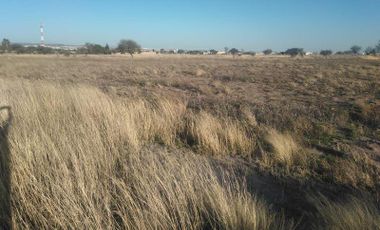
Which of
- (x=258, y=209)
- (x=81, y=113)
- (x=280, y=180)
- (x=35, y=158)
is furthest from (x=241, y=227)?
(x=81, y=113)

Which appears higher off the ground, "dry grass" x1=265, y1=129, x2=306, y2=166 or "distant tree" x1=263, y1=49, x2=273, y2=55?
"dry grass" x1=265, y1=129, x2=306, y2=166

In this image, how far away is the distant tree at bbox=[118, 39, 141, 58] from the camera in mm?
119450

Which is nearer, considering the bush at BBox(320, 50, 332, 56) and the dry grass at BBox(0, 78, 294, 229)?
the dry grass at BBox(0, 78, 294, 229)

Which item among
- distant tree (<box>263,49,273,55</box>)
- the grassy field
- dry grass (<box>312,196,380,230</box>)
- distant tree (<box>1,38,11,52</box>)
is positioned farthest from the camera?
distant tree (<box>263,49,273,55</box>)

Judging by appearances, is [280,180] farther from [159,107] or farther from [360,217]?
[159,107]

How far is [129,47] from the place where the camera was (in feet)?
398

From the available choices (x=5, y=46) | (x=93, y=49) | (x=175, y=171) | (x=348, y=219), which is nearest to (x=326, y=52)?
(x=93, y=49)

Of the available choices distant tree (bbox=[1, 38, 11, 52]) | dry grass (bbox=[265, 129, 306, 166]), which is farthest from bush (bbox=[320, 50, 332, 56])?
dry grass (bbox=[265, 129, 306, 166])

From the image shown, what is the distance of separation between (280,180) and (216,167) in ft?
3.10

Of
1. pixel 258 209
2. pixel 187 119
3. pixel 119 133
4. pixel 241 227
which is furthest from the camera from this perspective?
pixel 187 119

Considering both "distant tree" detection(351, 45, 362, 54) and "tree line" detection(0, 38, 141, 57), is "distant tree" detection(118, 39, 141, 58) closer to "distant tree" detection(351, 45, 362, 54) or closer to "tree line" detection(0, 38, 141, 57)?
"tree line" detection(0, 38, 141, 57)

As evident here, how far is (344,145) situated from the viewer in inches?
260

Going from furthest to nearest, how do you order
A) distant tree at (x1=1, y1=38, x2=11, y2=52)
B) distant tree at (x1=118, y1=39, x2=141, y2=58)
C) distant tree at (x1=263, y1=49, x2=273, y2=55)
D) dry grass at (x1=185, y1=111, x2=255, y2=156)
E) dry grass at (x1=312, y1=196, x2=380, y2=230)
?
distant tree at (x1=263, y1=49, x2=273, y2=55) < distant tree at (x1=118, y1=39, x2=141, y2=58) < distant tree at (x1=1, y1=38, x2=11, y2=52) < dry grass at (x1=185, y1=111, x2=255, y2=156) < dry grass at (x1=312, y1=196, x2=380, y2=230)

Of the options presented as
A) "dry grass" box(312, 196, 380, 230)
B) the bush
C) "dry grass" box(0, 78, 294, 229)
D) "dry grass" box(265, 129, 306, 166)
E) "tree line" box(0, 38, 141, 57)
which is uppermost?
"dry grass" box(0, 78, 294, 229)
